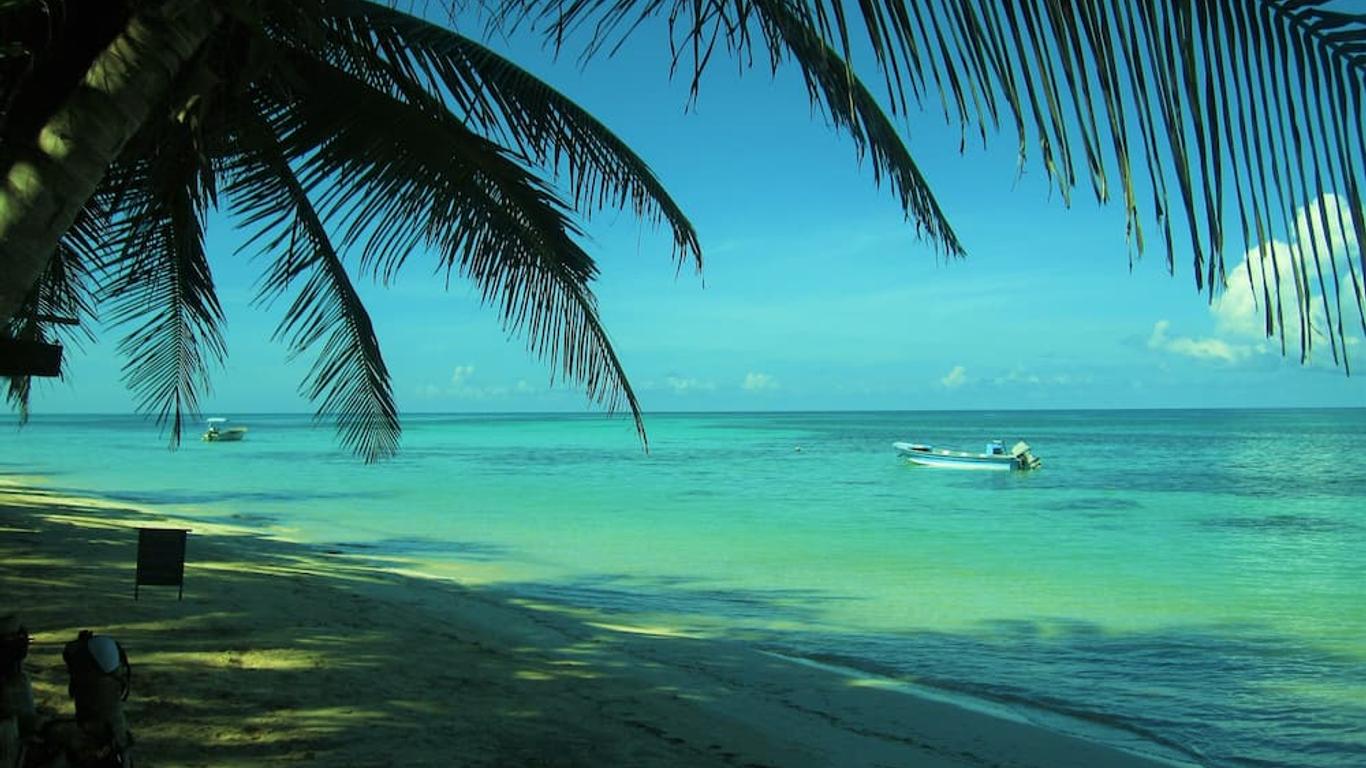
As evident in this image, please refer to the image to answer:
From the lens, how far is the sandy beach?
4129 millimetres

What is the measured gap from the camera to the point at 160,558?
5.89 metres

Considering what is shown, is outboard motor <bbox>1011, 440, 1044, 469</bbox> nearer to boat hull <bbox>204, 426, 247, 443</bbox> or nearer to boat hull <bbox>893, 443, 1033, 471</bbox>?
boat hull <bbox>893, 443, 1033, 471</bbox>

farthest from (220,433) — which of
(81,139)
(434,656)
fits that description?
(81,139)

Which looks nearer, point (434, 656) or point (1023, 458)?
point (434, 656)

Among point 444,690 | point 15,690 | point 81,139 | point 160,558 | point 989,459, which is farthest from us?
point 989,459

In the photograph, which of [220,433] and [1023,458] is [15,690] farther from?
[220,433]

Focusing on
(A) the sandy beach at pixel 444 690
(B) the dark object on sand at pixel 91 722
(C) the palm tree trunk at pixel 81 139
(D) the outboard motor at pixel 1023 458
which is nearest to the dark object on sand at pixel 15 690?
(B) the dark object on sand at pixel 91 722

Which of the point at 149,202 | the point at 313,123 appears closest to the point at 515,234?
the point at 313,123

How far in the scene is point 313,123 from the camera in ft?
11.9

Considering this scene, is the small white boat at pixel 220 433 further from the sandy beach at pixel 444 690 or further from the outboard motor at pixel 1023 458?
the sandy beach at pixel 444 690

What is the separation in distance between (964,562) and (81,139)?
12928 millimetres

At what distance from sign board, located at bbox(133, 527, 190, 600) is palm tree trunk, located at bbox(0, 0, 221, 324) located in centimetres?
460

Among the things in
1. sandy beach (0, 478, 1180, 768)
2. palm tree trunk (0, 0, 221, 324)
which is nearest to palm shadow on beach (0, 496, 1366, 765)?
sandy beach (0, 478, 1180, 768)

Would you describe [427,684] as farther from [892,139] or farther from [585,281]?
[892,139]
